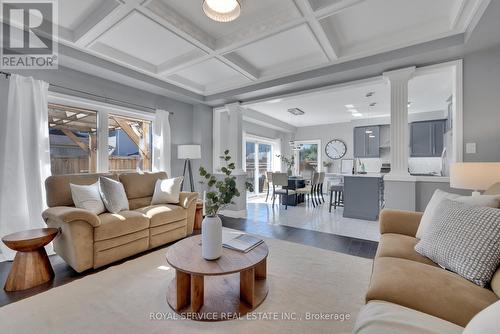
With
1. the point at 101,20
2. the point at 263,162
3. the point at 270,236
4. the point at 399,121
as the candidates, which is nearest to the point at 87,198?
the point at 101,20

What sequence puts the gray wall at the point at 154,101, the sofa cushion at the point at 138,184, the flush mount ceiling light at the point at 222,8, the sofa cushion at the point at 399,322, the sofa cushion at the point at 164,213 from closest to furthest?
the sofa cushion at the point at 399,322 < the flush mount ceiling light at the point at 222,8 < the sofa cushion at the point at 164,213 < the gray wall at the point at 154,101 < the sofa cushion at the point at 138,184

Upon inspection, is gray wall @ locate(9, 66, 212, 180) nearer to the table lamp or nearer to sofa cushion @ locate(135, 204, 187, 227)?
sofa cushion @ locate(135, 204, 187, 227)

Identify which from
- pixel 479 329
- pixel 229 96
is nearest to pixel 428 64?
pixel 229 96

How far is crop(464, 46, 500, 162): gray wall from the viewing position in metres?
2.59

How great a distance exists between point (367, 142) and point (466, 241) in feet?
20.4

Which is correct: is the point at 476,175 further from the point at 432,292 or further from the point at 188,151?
the point at 188,151

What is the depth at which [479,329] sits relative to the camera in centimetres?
61

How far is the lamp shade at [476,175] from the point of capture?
1.94m

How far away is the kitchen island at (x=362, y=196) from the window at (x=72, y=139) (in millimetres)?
4688

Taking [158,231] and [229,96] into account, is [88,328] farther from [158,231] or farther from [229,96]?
[229,96]

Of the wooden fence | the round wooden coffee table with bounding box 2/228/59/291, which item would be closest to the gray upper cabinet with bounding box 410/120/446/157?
the wooden fence

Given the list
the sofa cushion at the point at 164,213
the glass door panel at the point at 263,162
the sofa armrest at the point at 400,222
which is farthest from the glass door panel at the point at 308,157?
the sofa armrest at the point at 400,222

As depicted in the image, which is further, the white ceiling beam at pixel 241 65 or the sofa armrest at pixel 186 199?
the sofa armrest at pixel 186 199

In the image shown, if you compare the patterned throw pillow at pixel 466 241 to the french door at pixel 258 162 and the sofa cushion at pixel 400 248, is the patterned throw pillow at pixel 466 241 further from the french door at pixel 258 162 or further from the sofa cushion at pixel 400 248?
the french door at pixel 258 162
